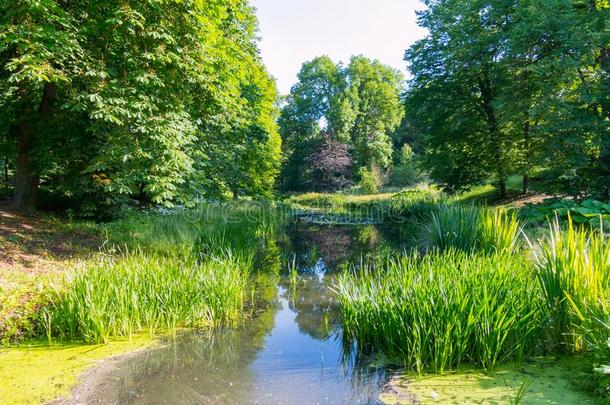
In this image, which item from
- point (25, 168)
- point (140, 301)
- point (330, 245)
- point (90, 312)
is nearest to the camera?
point (90, 312)

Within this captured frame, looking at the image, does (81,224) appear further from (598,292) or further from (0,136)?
(598,292)

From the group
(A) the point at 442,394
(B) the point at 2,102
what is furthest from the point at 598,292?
(B) the point at 2,102

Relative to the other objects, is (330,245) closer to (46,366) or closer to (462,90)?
(46,366)

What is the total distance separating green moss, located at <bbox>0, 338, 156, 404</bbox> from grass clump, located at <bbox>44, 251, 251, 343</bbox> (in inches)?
6.6

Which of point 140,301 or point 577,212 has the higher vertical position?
point 577,212

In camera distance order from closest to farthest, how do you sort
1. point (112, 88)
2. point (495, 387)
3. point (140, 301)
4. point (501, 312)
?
point (495, 387)
point (501, 312)
point (140, 301)
point (112, 88)

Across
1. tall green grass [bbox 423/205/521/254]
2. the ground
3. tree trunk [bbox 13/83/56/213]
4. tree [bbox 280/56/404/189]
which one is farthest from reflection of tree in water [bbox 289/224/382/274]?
tree [bbox 280/56/404/189]

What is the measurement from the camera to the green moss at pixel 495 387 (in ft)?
9.86

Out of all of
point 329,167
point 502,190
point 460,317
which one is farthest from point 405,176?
point 460,317

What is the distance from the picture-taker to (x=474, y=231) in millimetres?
7105

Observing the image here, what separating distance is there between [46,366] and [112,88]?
169 inches

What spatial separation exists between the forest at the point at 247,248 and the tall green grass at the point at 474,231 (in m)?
0.06

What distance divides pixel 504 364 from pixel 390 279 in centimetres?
135

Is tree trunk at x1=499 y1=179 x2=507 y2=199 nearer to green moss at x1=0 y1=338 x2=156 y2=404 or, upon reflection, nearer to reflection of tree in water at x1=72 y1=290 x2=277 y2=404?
reflection of tree in water at x1=72 y1=290 x2=277 y2=404
